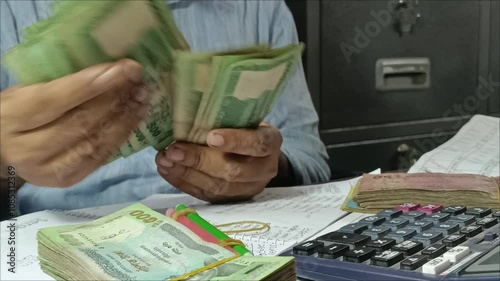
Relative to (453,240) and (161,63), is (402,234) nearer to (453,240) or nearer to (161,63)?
(453,240)

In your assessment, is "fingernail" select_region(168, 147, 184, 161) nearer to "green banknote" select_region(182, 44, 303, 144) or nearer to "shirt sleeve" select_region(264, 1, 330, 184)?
"green banknote" select_region(182, 44, 303, 144)

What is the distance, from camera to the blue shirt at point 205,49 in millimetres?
682

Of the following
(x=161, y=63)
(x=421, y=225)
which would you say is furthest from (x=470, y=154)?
(x=161, y=63)

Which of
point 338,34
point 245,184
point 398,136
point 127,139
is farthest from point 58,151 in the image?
point 398,136

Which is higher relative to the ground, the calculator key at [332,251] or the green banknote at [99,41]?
the green banknote at [99,41]

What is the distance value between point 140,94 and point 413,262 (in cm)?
24

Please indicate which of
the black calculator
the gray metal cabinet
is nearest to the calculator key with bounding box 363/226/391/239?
the black calculator

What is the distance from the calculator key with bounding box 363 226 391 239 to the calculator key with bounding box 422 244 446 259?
0.04 m

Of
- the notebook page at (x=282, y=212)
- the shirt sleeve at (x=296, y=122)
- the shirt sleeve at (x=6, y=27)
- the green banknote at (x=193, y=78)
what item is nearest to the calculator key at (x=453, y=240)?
the notebook page at (x=282, y=212)

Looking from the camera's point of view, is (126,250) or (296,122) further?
(296,122)

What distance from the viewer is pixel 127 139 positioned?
51 centimetres

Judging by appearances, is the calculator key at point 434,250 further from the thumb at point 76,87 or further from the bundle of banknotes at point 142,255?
the thumb at point 76,87

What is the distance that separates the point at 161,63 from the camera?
463 millimetres

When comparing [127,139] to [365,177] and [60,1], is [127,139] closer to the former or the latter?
[60,1]
